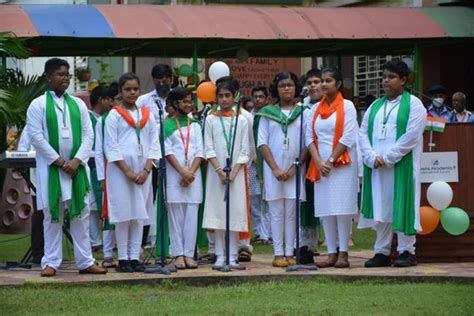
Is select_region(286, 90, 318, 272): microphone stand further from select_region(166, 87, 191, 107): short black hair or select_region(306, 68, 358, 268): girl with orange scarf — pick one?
select_region(166, 87, 191, 107): short black hair

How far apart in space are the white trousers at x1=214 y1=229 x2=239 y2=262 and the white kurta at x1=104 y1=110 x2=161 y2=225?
0.88 meters

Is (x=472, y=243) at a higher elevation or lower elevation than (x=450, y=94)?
lower

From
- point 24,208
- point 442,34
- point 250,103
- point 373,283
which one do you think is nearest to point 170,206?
point 373,283

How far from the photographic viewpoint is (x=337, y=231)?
1391 cm

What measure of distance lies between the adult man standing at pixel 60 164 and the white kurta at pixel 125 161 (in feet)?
0.85

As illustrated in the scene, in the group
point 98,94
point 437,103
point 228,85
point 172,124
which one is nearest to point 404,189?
point 228,85

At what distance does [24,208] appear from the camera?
2106cm

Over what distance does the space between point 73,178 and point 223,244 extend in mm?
1854

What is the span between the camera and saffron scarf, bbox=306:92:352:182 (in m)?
13.7

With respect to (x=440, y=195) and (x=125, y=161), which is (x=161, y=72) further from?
(x=440, y=195)

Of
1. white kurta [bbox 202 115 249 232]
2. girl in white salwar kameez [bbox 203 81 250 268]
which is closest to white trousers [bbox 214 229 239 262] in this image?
girl in white salwar kameez [bbox 203 81 250 268]

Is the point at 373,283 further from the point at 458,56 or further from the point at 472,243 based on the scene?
the point at 458,56

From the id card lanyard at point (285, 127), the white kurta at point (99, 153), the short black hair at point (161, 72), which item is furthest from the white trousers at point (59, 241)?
the short black hair at point (161, 72)

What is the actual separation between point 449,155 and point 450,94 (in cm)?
1148
